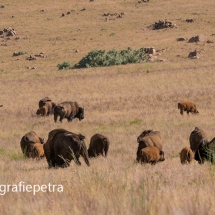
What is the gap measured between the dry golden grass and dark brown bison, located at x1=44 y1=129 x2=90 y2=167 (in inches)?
17.1

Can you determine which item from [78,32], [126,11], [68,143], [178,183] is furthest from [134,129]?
[126,11]

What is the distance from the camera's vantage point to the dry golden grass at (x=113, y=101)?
239 inches

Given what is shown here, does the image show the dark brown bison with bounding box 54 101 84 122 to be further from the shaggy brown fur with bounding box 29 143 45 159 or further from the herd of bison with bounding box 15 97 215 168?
the shaggy brown fur with bounding box 29 143 45 159

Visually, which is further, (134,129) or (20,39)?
(20,39)

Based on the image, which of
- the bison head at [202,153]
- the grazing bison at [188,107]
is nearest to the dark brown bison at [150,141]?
the bison head at [202,153]

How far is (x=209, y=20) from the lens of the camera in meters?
78.8

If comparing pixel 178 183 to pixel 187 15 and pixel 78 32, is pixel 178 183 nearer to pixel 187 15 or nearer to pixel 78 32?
pixel 78 32

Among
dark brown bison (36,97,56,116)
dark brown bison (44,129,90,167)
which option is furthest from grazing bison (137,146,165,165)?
dark brown bison (36,97,56,116)

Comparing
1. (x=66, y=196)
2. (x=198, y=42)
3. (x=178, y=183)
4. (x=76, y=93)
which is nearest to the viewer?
(x=66, y=196)

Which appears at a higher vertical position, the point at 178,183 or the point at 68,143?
the point at 178,183

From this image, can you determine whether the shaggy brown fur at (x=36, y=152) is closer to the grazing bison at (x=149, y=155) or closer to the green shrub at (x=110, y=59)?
the grazing bison at (x=149, y=155)

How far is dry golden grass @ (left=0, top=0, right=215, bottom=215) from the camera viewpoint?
608cm

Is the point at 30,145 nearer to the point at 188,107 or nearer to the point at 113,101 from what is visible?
the point at 188,107

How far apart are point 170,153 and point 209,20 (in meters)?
68.0
